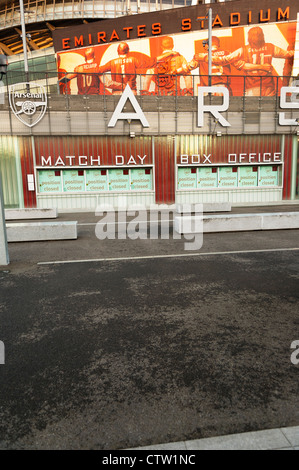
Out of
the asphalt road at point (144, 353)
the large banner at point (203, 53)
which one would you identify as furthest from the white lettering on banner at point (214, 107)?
the asphalt road at point (144, 353)

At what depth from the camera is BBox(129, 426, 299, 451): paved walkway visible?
7.93 ft

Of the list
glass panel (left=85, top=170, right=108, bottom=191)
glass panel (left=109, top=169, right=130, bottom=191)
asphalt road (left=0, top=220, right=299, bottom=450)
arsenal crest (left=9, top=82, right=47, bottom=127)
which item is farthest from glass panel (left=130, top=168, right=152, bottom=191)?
asphalt road (left=0, top=220, right=299, bottom=450)

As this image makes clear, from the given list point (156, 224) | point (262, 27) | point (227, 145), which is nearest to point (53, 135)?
point (156, 224)

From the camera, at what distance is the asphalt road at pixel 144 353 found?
2.70 m

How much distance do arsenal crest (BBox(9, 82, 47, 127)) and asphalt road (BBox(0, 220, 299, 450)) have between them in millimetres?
13932

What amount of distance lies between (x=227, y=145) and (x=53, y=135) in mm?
11197

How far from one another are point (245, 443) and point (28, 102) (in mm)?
20166

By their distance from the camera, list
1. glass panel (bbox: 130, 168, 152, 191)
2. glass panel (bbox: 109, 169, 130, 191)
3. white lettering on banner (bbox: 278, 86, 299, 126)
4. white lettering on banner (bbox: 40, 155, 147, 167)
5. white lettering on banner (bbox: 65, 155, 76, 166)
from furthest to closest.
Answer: white lettering on banner (bbox: 278, 86, 299, 126)
glass panel (bbox: 130, 168, 152, 191)
glass panel (bbox: 109, 169, 130, 191)
white lettering on banner (bbox: 65, 155, 76, 166)
white lettering on banner (bbox: 40, 155, 147, 167)

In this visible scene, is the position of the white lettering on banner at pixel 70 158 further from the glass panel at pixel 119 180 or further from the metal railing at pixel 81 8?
the metal railing at pixel 81 8

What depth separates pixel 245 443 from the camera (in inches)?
96.7

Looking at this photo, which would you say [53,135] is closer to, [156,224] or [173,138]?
[173,138]

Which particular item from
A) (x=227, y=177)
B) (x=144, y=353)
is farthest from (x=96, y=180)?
(x=144, y=353)

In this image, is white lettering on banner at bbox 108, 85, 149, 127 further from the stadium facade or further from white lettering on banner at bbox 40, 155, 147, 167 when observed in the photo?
white lettering on banner at bbox 40, 155, 147, 167

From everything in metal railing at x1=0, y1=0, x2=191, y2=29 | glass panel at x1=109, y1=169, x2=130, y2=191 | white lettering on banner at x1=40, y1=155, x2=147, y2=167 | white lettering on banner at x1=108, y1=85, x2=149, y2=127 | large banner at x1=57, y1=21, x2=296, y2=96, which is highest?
metal railing at x1=0, y1=0, x2=191, y2=29
